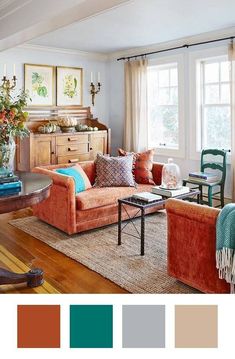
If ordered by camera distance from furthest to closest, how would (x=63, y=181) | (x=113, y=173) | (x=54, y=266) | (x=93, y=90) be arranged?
(x=93, y=90) → (x=113, y=173) → (x=63, y=181) → (x=54, y=266)

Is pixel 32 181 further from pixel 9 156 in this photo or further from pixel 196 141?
pixel 196 141

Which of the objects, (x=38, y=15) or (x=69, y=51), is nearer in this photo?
(x=38, y=15)

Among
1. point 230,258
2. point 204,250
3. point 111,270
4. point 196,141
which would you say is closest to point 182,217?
point 204,250

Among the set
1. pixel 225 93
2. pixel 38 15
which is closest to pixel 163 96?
pixel 225 93

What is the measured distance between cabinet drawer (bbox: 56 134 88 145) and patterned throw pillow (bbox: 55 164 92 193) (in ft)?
5.46

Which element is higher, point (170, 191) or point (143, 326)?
point (170, 191)

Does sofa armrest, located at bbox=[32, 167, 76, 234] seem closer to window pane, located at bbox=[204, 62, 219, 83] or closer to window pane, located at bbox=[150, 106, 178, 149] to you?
window pane, located at bbox=[150, 106, 178, 149]

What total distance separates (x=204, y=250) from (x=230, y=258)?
0.28m

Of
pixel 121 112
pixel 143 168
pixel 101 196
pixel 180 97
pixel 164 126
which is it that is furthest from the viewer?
pixel 121 112

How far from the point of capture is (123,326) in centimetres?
131

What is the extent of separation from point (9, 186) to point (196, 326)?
1541 millimetres

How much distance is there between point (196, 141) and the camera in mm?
5828

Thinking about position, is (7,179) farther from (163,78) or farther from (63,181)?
(163,78)

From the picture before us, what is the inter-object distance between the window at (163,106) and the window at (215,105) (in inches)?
20.8
